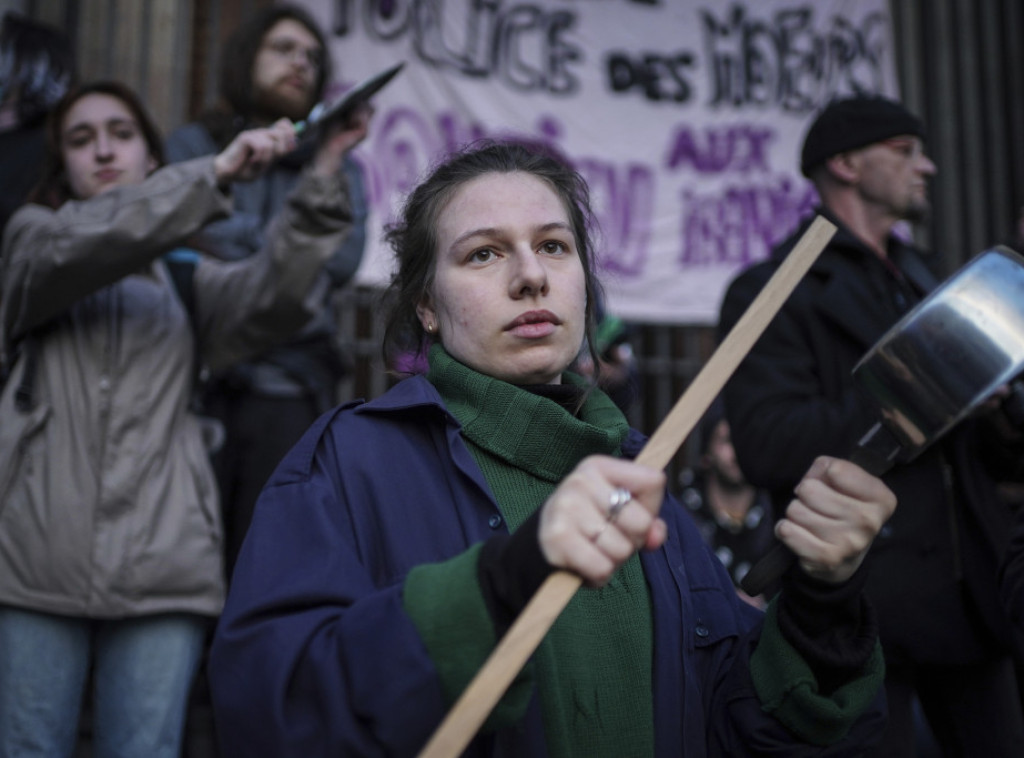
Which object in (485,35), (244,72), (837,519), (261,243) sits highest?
(485,35)

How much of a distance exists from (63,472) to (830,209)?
2.03 m

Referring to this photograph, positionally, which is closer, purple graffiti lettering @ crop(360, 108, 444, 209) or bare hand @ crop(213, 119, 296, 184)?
bare hand @ crop(213, 119, 296, 184)

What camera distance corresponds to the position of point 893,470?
2270 millimetres

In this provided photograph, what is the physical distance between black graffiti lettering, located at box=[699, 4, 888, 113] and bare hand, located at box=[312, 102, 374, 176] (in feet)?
9.05

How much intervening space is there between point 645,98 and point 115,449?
3.30 meters

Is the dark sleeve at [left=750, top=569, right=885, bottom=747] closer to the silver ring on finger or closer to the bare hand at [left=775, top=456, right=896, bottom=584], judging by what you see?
the bare hand at [left=775, top=456, right=896, bottom=584]

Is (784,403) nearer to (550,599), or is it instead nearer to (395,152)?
(550,599)

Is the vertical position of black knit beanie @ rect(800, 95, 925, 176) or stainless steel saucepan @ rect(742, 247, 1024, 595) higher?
black knit beanie @ rect(800, 95, 925, 176)

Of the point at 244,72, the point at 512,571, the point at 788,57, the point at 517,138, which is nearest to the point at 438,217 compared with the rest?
the point at 512,571

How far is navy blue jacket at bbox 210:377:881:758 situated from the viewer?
1100 millimetres

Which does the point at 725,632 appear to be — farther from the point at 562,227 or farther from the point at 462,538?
the point at 562,227

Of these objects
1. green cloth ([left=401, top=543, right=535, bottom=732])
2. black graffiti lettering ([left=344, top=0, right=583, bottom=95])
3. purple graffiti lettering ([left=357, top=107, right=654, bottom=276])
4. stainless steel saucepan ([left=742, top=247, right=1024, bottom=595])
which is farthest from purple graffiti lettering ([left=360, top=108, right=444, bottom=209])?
green cloth ([left=401, top=543, right=535, bottom=732])

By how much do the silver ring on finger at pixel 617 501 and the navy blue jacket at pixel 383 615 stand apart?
0.82ft

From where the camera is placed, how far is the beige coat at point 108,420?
2188mm
